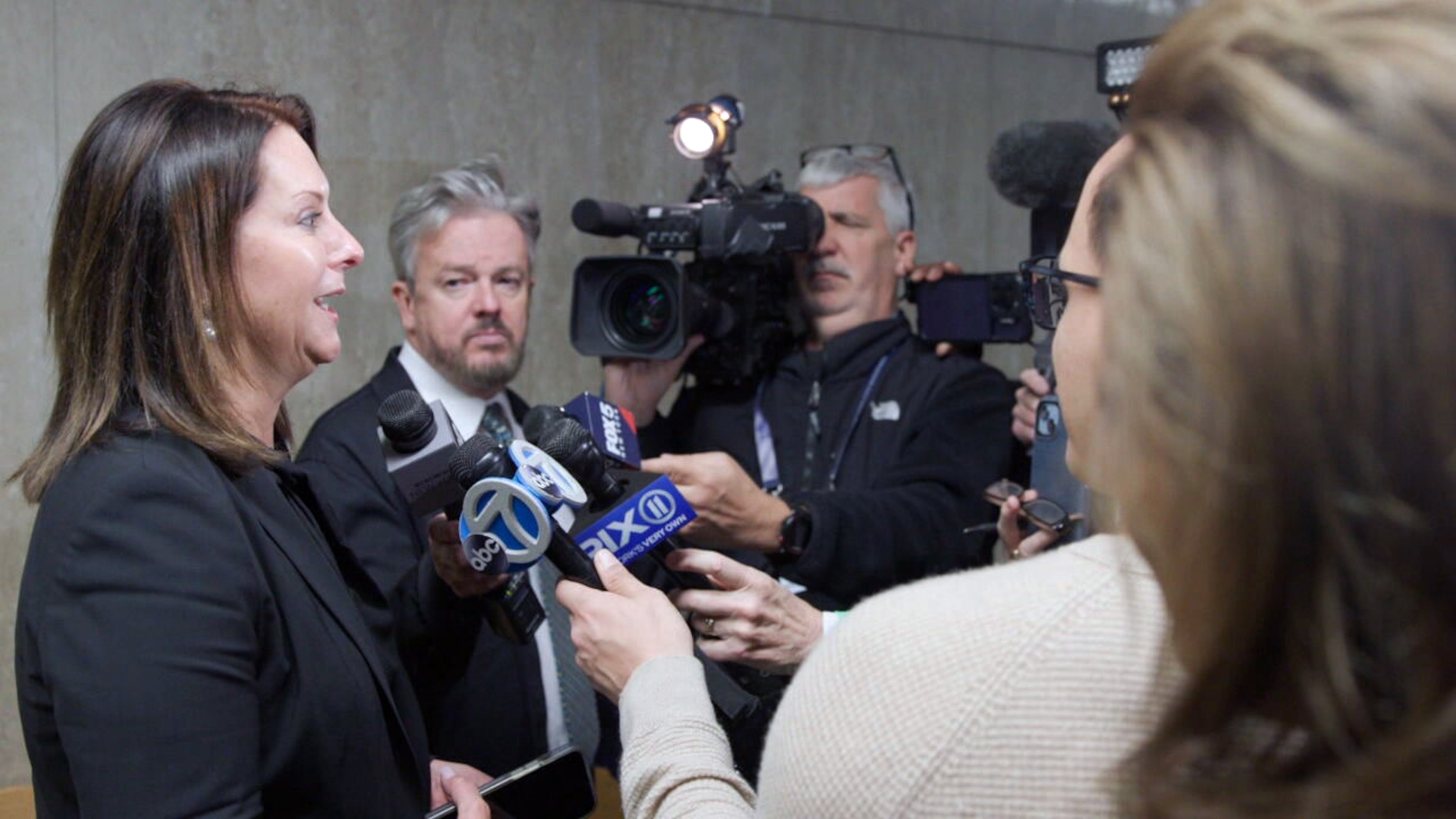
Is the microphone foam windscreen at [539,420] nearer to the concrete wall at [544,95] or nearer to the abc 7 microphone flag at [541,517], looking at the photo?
the abc 7 microphone flag at [541,517]

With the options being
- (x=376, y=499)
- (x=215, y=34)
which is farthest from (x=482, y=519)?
(x=215, y=34)

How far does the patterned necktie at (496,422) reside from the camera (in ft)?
7.38

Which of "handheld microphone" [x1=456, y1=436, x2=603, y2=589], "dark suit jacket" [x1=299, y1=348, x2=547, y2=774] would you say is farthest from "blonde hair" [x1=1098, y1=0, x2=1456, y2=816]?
"dark suit jacket" [x1=299, y1=348, x2=547, y2=774]

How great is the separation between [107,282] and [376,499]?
32.6 inches

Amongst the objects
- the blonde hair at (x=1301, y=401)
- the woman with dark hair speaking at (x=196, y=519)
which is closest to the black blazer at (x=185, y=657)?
the woman with dark hair speaking at (x=196, y=519)

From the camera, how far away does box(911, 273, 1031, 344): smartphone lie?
236 centimetres

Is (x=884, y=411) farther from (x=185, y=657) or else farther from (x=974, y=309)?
(x=185, y=657)

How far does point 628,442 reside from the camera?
1577mm

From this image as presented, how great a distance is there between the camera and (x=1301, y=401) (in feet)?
1.54

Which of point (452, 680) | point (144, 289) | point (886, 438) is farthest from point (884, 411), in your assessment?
point (144, 289)

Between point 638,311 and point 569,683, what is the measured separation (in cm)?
67

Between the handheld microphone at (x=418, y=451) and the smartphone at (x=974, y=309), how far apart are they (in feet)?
3.83

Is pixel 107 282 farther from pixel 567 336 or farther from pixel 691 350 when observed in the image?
pixel 567 336

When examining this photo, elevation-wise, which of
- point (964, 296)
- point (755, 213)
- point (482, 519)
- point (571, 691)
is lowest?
point (571, 691)
